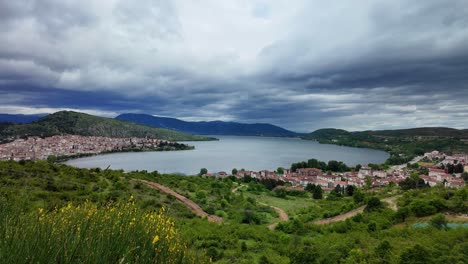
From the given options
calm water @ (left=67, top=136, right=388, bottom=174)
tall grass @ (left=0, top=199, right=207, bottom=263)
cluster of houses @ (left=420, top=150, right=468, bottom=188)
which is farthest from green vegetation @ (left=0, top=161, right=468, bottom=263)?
calm water @ (left=67, top=136, right=388, bottom=174)

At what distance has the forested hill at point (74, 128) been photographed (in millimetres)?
113125

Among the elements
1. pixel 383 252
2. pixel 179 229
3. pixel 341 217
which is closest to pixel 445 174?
pixel 341 217

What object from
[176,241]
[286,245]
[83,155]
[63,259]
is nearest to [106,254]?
[63,259]

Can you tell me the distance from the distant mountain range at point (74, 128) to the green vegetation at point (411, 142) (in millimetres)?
119257

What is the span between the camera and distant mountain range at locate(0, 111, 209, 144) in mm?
113125

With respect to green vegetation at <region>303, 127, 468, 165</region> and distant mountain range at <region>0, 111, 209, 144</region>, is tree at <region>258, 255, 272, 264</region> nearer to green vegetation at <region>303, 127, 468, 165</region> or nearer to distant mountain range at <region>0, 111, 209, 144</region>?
green vegetation at <region>303, 127, 468, 165</region>

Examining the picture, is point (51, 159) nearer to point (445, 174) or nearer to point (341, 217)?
point (341, 217)

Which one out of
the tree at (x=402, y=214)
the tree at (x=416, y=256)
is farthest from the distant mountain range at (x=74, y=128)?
the tree at (x=416, y=256)

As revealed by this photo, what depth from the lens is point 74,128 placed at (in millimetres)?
134250

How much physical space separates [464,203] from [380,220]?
194 inches

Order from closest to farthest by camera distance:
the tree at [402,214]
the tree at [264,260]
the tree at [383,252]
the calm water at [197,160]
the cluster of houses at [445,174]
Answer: the tree at [383,252]
the tree at [264,260]
the tree at [402,214]
the cluster of houses at [445,174]
the calm water at [197,160]

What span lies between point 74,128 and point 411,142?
167 m

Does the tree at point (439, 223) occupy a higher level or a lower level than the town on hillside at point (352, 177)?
higher

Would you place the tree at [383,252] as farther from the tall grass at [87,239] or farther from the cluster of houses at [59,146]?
the cluster of houses at [59,146]
